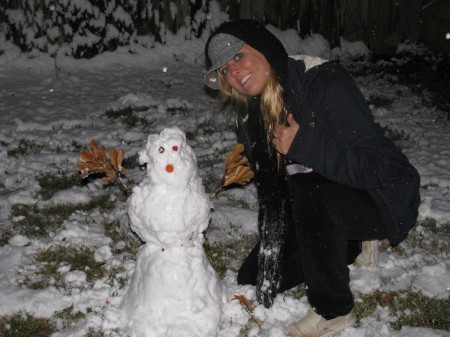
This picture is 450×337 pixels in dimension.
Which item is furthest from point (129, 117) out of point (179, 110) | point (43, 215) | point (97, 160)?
point (97, 160)

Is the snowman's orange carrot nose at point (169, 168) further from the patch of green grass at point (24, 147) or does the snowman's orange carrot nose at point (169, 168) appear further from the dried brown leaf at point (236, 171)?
the patch of green grass at point (24, 147)

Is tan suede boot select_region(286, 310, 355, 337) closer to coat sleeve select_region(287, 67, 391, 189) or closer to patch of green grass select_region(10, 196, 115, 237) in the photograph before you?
coat sleeve select_region(287, 67, 391, 189)

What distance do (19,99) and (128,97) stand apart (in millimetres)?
1440

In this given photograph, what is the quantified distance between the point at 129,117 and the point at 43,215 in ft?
7.33

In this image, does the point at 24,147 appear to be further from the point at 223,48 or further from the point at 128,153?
the point at 223,48

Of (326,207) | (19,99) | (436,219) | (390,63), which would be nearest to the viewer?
(326,207)

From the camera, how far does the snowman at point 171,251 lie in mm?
2178

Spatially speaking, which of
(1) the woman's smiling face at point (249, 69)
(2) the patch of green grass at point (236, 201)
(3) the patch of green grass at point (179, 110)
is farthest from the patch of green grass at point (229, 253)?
(3) the patch of green grass at point (179, 110)

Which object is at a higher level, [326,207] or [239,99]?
[239,99]

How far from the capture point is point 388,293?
9.10 ft

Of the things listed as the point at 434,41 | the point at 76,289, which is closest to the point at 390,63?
the point at 434,41

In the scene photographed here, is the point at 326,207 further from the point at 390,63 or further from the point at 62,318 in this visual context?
the point at 390,63

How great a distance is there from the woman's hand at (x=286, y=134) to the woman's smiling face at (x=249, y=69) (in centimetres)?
29

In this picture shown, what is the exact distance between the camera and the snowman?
2.18m
